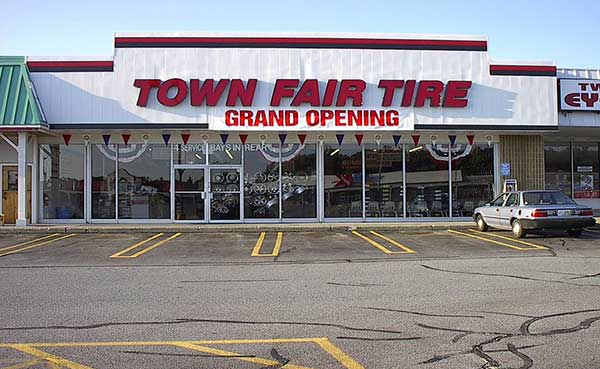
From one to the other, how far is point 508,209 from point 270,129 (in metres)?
8.23

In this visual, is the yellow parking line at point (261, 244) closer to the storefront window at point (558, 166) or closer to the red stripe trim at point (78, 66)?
the red stripe trim at point (78, 66)

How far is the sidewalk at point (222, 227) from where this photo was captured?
1916 centimetres

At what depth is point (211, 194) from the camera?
71.3 ft

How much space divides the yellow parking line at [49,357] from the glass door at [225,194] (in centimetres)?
1574

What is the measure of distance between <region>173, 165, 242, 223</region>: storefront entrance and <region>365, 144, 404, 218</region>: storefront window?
15.9 ft

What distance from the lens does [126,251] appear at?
14.5 metres

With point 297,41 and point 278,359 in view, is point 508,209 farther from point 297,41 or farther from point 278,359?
point 278,359

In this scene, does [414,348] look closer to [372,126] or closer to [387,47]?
[372,126]

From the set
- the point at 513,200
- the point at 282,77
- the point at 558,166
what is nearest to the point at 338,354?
the point at 513,200

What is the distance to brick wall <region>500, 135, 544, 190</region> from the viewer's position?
22281 mm

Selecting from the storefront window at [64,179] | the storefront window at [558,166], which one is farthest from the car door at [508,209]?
the storefront window at [64,179]

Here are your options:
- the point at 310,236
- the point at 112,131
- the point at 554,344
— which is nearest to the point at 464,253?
the point at 310,236

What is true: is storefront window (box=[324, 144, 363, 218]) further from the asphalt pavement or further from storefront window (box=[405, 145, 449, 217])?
the asphalt pavement

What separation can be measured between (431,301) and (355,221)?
45.3 ft
